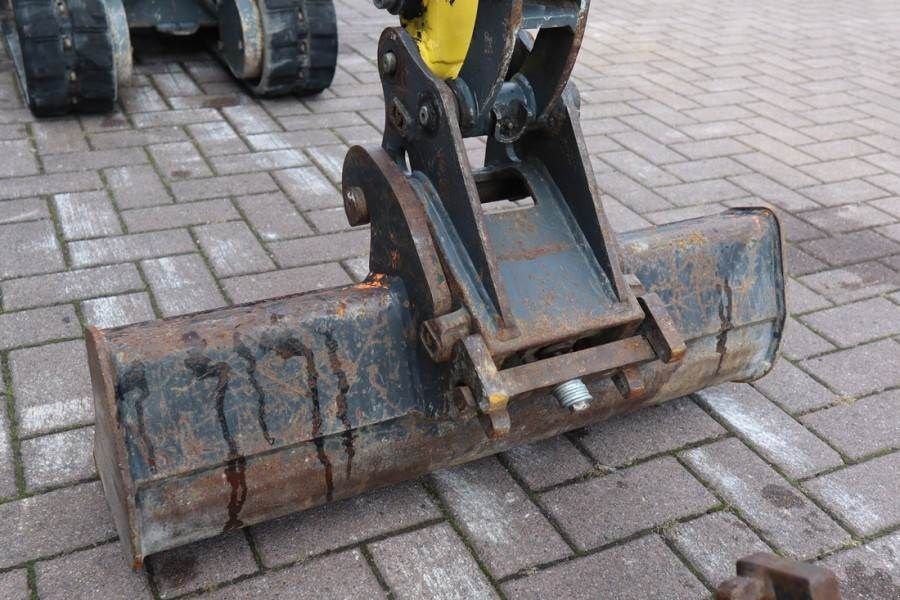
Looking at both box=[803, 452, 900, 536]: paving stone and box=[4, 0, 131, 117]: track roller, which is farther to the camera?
box=[4, 0, 131, 117]: track roller

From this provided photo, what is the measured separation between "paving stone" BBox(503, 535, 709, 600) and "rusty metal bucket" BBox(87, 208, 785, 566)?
333 mm

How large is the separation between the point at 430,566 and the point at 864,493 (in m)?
1.15

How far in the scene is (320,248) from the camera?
3357mm

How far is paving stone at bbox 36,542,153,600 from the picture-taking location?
1943 mm

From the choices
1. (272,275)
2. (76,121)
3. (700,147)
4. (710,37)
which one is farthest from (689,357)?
(710,37)

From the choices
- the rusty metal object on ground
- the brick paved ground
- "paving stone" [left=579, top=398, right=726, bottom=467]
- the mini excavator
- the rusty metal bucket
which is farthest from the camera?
the mini excavator

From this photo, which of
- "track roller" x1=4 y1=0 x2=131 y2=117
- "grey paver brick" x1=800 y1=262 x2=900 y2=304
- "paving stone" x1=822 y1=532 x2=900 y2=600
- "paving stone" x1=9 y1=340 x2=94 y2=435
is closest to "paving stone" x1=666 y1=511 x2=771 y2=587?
"paving stone" x1=822 y1=532 x2=900 y2=600

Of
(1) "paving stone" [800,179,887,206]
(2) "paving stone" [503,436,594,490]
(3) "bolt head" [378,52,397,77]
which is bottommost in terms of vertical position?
(1) "paving stone" [800,179,887,206]

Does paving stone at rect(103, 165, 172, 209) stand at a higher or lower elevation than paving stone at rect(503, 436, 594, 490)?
lower

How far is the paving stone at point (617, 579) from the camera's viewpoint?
A: 6.72ft

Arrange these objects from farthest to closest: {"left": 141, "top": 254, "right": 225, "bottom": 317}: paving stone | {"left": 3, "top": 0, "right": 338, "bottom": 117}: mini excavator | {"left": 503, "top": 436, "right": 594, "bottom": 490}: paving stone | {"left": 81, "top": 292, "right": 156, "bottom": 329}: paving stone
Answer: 1. {"left": 3, "top": 0, "right": 338, "bottom": 117}: mini excavator
2. {"left": 141, "top": 254, "right": 225, "bottom": 317}: paving stone
3. {"left": 81, "top": 292, "right": 156, "bottom": 329}: paving stone
4. {"left": 503, "top": 436, "right": 594, "bottom": 490}: paving stone

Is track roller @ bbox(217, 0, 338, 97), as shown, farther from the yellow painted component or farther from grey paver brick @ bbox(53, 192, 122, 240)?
the yellow painted component

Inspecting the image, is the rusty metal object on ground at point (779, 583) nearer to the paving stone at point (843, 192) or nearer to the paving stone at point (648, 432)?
the paving stone at point (648, 432)

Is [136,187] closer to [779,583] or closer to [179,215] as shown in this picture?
[179,215]
